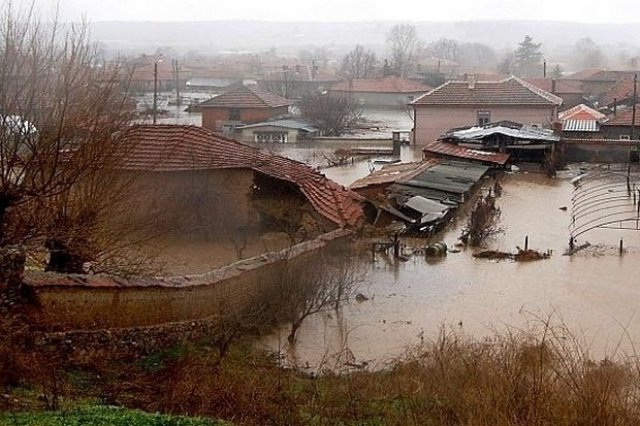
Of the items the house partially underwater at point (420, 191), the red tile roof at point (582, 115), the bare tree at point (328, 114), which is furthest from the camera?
the bare tree at point (328, 114)

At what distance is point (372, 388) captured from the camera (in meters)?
Result: 9.33

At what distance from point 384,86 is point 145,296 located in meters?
52.1


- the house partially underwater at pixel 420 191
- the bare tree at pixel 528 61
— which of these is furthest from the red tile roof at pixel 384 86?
the bare tree at pixel 528 61

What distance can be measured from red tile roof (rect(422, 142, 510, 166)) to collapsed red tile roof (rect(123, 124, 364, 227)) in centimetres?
1073

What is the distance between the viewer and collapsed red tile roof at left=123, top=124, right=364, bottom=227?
16.8 m

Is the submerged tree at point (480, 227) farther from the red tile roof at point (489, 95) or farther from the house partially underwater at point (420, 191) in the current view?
the red tile roof at point (489, 95)

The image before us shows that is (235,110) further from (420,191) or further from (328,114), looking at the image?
(420,191)

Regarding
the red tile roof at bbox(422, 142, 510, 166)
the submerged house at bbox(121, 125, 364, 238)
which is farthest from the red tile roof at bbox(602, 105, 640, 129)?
the submerged house at bbox(121, 125, 364, 238)

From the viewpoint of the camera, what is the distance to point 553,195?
24.9 meters

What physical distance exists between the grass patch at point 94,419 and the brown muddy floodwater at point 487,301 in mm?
4354

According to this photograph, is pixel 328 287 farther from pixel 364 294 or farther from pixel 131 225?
pixel 131 225

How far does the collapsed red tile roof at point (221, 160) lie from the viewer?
16.8 m

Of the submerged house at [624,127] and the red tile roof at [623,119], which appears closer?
the submerged house at [624,127]

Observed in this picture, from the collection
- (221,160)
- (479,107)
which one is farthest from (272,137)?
(221,160)
